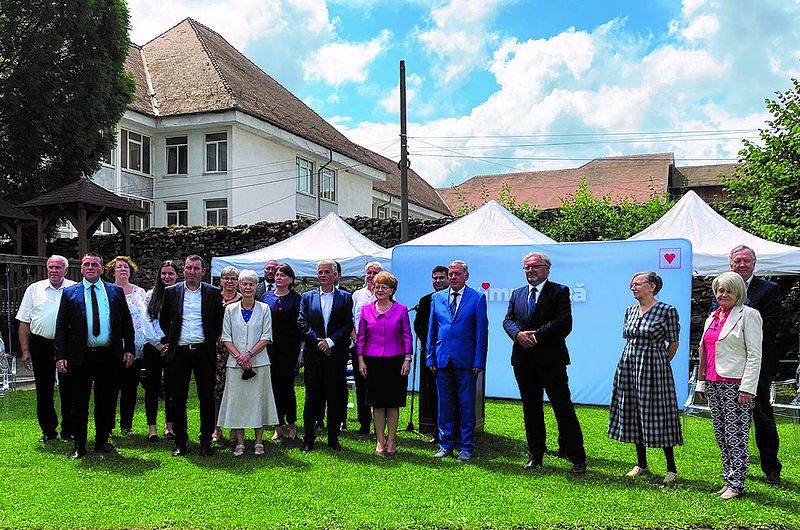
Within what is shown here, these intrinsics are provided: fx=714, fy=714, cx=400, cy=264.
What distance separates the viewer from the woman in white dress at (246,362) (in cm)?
658

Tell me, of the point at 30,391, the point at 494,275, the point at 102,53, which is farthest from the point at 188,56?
the point at 494,275

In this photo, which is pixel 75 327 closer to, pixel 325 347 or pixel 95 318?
pixel 95 318

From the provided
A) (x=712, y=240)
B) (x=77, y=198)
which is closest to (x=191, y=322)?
(x=712, y=240)

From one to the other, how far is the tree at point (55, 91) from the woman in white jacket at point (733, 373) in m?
15.2

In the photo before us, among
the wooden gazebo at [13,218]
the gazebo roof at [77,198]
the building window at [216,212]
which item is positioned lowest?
the wooden gazebo at [13,218]

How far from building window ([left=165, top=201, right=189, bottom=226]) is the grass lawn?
1903 centimetres

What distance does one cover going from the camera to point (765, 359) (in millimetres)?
5613

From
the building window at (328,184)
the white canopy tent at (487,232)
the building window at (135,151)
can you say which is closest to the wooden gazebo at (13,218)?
the white canopy tent at (487,232)

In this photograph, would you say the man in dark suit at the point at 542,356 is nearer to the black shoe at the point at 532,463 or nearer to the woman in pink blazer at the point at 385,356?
the black shoe at the point at 532,463

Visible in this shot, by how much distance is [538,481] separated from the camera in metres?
5.76

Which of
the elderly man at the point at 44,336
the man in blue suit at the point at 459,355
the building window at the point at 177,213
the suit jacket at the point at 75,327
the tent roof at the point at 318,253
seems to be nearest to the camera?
the suit jacket at the point at 75,327

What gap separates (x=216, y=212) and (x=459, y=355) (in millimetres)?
20125

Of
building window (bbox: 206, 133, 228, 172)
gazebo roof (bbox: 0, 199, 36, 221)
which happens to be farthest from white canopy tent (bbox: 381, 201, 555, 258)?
building window (bbox: 206, 133, 228, 172)

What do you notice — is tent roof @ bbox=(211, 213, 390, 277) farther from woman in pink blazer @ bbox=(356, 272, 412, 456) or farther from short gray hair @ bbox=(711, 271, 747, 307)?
short gray hair @ bbox=(711, 271, 747, 307)
